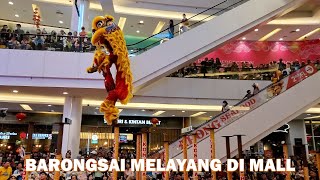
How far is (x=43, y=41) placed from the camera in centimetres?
895

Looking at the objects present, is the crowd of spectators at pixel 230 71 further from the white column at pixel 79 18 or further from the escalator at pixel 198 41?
the white column at pixel 79 18

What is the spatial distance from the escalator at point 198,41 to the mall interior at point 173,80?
30mm

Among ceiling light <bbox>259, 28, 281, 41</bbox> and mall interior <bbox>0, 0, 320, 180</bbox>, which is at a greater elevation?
ceiling light <bbox>259, 28, 281, 41</bbox>

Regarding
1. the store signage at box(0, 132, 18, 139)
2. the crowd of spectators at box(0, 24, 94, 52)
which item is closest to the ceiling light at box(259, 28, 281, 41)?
the crowd of spectators at box(0, 24, 94, 52)

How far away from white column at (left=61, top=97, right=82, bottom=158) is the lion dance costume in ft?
20.6

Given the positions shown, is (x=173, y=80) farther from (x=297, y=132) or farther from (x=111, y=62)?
(x=297, y=132)

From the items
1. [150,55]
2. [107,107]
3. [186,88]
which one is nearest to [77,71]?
[150,55]

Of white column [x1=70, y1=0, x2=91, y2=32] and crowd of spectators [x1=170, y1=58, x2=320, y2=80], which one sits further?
crowd of spectators [x1=170, y1=58, x2=320, y2=80]

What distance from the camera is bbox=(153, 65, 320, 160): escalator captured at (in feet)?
28.0

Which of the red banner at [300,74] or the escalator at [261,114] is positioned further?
the red banner at [300,74]

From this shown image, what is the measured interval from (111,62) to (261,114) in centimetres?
589

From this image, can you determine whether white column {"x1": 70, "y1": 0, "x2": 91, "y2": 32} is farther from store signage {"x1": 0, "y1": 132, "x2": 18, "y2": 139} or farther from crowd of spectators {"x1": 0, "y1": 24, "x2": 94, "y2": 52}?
store signage {"x1": 0, "y1": 132, "x2": 18, "y2": 139}

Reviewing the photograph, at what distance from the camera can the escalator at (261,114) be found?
28.0 feet

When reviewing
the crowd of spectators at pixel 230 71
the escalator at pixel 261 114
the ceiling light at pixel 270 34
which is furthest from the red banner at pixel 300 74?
the ceiling light at pixel 270 34
